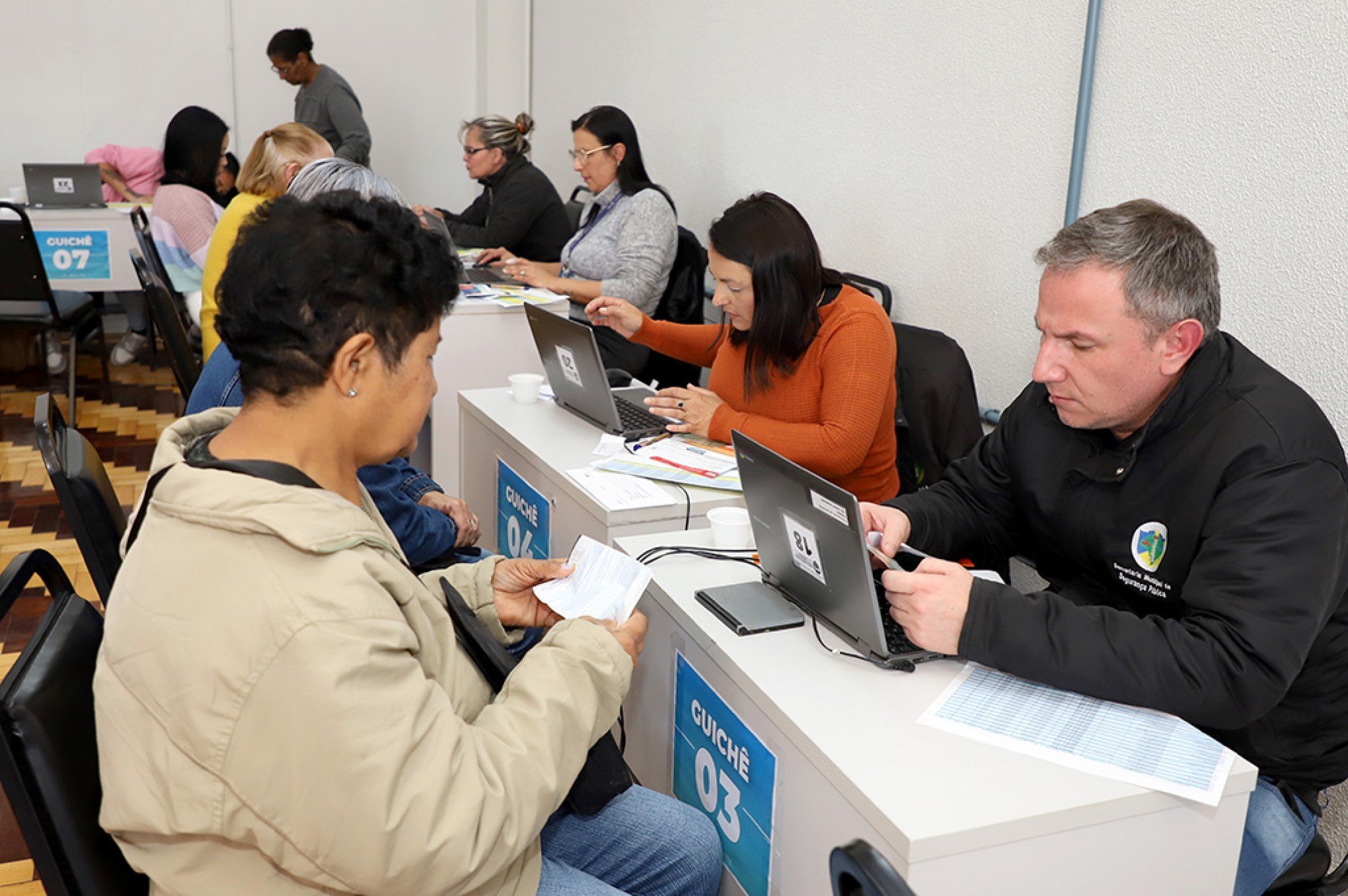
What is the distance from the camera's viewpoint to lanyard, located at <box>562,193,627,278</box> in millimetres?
3916

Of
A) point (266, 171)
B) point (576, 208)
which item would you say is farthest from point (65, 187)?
point (266, 171)

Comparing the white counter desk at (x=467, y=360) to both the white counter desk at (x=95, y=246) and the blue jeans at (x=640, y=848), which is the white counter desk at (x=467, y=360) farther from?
the white counter desk at (x=95, y=246)

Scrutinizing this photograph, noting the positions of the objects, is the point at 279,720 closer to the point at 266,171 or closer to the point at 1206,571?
the point at 1206,571

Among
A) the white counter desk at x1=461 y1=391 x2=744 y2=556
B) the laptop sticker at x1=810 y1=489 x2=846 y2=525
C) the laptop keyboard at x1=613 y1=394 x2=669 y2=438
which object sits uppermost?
the laptop sticker at x1=810 y1=489 x2=846 y2=525

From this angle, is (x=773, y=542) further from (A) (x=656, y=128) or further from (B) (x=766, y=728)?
(A) (x=656, y=128)

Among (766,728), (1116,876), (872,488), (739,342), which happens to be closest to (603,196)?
(739,342)

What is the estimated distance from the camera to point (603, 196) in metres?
3.93

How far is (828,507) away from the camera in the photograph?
1.29m

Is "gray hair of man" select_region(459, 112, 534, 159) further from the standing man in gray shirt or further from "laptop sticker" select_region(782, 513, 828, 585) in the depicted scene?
"laptop sticker" select_region(782, 513, 828, 585)

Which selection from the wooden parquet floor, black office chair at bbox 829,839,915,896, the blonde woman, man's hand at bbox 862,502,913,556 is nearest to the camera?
black office chair at bbox 829,839,915,896

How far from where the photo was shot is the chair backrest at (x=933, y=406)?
2326 millimetres

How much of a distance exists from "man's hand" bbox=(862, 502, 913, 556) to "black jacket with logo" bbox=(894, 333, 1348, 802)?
19cm

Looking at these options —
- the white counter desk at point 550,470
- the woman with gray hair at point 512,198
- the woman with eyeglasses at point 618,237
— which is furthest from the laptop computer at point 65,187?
the white counter desk at point 550,470

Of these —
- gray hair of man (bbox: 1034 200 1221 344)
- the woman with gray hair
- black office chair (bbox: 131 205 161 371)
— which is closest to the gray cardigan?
the woman with gray hair
